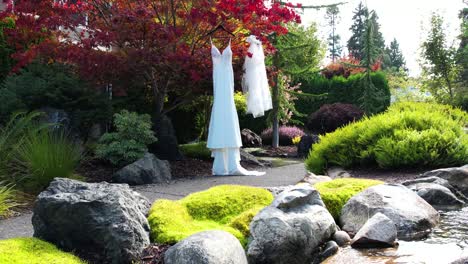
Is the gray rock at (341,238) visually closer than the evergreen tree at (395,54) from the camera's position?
Yes

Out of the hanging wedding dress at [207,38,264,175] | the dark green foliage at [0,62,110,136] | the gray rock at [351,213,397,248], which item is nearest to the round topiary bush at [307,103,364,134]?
the hanging wedding dress at [207,38,264,175]

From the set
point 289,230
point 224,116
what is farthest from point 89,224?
point 224,116

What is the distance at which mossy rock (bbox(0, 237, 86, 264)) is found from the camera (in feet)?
11.0

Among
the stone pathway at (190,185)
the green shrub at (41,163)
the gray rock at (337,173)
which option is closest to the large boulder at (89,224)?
the stone pathway at (190,185)

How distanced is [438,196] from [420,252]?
217cm

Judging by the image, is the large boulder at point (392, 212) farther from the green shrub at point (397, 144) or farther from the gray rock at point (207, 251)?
the green shrub at point (397, 144)

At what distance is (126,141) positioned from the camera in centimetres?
874

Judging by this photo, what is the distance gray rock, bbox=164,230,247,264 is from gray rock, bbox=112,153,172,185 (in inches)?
163

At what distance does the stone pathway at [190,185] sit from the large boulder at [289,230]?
216cm

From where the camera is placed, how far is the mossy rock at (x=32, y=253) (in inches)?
132

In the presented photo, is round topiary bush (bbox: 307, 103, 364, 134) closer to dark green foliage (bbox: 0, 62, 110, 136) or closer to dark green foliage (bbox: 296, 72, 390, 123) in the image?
dark green foliage (bbox: 296, 72, 390, 123)

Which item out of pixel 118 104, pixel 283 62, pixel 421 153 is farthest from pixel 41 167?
pixel 283 62

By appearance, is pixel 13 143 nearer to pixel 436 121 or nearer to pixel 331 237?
pixel 331 237

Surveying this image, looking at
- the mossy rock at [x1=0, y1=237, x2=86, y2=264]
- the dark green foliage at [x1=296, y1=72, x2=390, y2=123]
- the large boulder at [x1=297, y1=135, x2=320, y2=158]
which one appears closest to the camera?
the mossy rock at [x1=0, y1=237, x2=86, y2=264]
